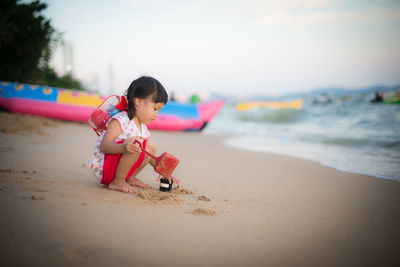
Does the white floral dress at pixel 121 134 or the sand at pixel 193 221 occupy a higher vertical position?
the white floral dress at pixel 121 134

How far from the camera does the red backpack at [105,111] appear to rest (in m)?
2.08

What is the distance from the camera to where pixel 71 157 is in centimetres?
321

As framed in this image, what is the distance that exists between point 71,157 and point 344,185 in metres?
3.03

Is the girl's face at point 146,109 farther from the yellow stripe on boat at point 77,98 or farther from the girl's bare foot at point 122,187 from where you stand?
the yellow stripe on boat at point 77,98

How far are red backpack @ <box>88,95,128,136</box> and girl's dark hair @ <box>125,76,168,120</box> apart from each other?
0.30ft

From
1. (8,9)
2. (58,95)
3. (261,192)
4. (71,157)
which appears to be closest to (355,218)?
(261,192)

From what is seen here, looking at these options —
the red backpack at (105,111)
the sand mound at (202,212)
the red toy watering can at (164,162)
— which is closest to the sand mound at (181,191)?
the red toy watering can at (164,162)

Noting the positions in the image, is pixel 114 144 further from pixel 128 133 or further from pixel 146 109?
pixel 146 109

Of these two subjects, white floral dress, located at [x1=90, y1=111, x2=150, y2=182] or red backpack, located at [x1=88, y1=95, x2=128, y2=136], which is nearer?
white floral dress, located at [x1=90, y1=111, x2=150, y2=182]

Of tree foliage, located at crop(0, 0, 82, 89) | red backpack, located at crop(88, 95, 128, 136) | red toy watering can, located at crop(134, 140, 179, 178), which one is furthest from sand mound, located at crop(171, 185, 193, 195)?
tree foliage, located at crop(0, 0, 82, 89)

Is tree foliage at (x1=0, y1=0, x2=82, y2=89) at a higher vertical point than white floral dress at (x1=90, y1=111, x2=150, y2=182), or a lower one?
higher

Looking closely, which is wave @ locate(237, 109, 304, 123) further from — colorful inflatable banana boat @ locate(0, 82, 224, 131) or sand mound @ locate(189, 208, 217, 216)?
sand mound @ locate(189, 208, 217, 216)

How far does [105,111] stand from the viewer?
6.88 ft

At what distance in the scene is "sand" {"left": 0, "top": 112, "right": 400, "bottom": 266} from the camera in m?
1.17
